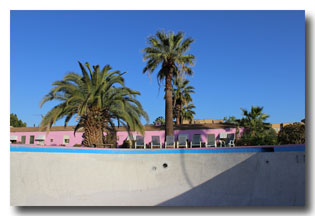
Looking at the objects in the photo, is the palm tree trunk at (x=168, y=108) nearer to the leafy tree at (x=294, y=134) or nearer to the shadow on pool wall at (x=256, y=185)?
the shadow on pool wall at (x=256, y=185)

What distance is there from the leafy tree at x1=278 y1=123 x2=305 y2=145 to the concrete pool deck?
270 inches

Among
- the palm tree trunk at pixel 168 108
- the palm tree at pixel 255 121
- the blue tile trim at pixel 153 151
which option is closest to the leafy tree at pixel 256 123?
the palm tree at pixel 255 121

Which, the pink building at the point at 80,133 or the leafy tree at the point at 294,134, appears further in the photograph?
the pink building at the point at 80,133

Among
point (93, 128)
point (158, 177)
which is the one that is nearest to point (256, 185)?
point (158, 177)

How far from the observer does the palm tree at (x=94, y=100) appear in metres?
19.4

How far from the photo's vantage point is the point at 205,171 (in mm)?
16734

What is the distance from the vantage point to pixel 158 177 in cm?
1703

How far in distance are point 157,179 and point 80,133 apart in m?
18.3

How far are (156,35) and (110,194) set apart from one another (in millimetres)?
12828

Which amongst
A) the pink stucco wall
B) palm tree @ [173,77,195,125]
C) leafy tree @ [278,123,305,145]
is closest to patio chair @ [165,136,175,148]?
the pink stucco wall

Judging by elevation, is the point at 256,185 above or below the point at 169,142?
below

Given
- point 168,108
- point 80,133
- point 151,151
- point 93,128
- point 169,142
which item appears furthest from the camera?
point 80,133

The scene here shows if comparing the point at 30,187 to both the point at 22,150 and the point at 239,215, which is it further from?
the point at 239,215

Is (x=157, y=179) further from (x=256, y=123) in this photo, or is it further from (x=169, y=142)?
(x=256, y=123)
